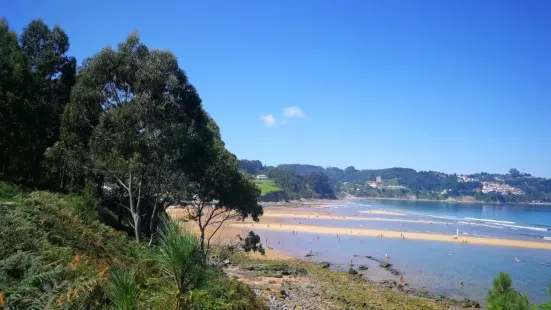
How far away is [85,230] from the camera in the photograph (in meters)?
10.5

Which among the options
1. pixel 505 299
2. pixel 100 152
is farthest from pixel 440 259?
pixel 100 152

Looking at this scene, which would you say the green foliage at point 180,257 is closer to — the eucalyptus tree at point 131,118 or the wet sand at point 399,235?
the eucalyptus tree at point 131,118

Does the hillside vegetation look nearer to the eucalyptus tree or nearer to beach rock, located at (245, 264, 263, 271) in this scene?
the eucalyptus tree

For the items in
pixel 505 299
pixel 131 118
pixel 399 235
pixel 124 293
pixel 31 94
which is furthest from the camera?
pixel 399 235

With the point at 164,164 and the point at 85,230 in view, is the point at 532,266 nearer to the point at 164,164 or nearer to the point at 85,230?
the point at 164,164

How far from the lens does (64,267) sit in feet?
18.7

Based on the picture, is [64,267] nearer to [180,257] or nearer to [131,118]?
[180,257]

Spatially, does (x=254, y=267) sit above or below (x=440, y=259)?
above

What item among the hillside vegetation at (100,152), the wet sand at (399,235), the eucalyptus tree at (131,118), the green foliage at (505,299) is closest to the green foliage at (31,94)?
the hillside vegetation at (100,152)

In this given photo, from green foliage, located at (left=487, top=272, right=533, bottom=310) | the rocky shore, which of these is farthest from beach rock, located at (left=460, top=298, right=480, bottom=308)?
green foliage, located at (left=487, top=272, right=533, bottom=310)

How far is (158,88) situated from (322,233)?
53755 mm

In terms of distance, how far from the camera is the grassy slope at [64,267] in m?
4.33

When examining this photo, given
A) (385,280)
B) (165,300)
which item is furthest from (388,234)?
(165,300)

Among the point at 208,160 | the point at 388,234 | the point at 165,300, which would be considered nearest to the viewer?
the point at 165,300
